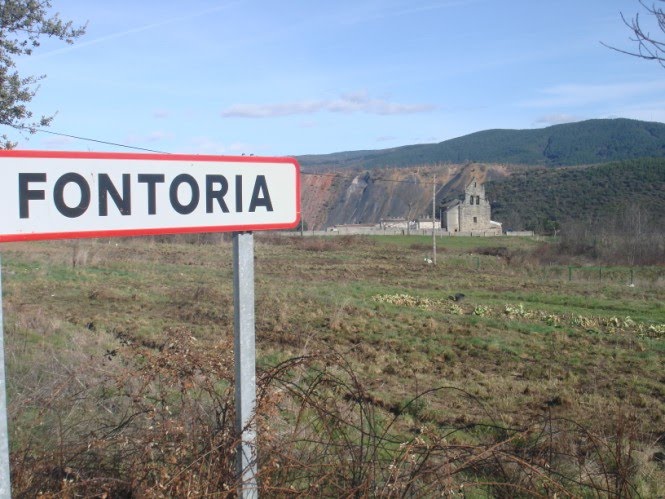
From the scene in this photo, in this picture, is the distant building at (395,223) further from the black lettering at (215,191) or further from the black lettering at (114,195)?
the black lettering at (114,195)

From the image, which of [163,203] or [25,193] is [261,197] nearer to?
[163,203]

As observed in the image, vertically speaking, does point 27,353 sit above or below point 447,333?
above

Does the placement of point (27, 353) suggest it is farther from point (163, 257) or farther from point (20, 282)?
point (163, 257)

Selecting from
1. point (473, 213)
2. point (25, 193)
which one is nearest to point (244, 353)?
point (25, 193)

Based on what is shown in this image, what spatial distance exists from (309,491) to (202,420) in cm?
90

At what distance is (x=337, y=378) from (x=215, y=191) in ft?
5.05

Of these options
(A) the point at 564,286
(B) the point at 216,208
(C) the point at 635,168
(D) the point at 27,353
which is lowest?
(A) the point at 564,286

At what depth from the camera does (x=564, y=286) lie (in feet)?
109

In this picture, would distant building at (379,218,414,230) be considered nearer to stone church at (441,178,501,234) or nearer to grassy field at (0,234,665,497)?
stone church at (441,178,501,234)

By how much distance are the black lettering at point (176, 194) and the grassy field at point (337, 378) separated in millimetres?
981

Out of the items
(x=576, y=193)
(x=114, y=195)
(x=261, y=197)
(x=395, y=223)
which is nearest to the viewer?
(x=114, y=195)

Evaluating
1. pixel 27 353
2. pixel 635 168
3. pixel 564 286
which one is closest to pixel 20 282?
pixel 27 353

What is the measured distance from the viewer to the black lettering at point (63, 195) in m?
2.49

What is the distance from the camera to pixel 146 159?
2729 millimetres
